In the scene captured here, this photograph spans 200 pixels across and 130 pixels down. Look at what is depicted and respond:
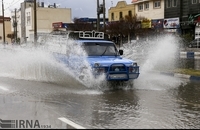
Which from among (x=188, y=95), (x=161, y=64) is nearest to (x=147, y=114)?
(x=188, y=95)

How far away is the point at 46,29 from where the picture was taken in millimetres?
85812

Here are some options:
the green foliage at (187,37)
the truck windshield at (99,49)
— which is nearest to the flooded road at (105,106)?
the truck windshield at (99,49)

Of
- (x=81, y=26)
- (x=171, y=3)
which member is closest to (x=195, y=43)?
(x=171, y=3)

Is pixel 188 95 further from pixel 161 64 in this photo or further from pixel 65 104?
pixel 161 64

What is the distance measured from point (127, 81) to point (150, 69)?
6230mm

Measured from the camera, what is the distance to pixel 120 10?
2514 inches

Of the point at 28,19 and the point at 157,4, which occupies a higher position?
the point at 28,19

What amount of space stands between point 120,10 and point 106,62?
5345cm

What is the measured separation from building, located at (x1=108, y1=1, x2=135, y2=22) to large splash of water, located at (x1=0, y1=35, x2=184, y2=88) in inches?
1583

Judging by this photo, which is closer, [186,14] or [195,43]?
[195,43]

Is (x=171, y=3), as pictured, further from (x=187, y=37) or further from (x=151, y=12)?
(x=187, y=37)

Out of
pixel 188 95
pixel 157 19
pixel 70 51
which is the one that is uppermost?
pixel 157 19

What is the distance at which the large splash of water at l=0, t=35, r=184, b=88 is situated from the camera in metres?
11.9

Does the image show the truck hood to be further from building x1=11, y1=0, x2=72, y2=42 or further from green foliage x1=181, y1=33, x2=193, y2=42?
building x1=11, y1=0, x2=72, y2=42
